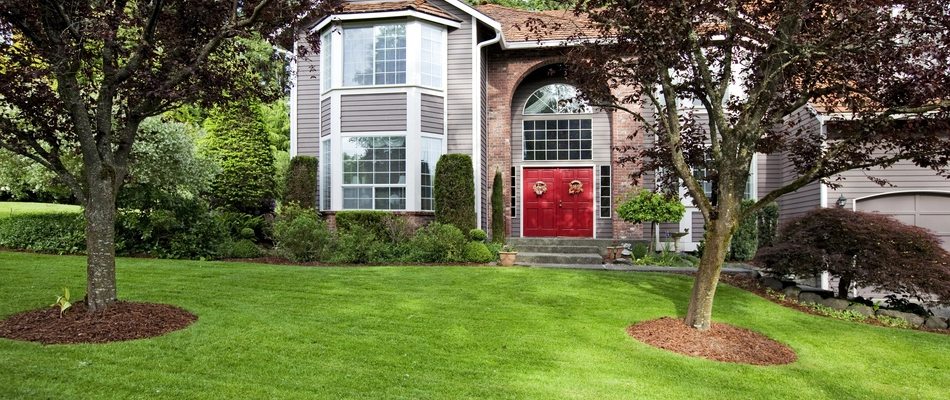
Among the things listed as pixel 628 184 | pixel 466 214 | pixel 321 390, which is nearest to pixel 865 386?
pixel 321 390

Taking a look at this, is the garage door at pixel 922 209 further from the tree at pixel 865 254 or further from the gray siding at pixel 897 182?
the tree at pixel 865 254

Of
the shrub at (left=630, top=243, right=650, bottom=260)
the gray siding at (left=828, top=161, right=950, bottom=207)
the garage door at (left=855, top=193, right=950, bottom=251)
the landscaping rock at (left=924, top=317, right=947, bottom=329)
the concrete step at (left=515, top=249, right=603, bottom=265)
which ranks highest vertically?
the gray siding at (left=828, top=161, right=950, bottom=207)

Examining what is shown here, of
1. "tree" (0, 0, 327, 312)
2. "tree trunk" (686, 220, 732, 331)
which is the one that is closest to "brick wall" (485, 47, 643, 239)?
"tree trunk" (686, 220, 732, 331)

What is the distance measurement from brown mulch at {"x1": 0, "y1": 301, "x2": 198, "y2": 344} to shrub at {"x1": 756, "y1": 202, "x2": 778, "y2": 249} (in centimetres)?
1190

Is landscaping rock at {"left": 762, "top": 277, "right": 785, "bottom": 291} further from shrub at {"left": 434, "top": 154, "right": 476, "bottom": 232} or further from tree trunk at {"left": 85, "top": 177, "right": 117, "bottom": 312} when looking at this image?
tree trunk at {"left": 85, "top": 177, "right": 117, "bottom": 312}

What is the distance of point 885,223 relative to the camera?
8484 millimetres

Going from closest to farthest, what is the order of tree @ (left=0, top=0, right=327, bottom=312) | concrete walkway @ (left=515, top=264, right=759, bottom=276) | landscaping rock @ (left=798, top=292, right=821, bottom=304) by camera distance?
tree @ (left=0, top=0, right=327, bottom=312) → landscaping rock @ (left=798, top=292, right=821, bottom=304) → concrete walkway @ (left=515, top=264, right=759, bottom=276)

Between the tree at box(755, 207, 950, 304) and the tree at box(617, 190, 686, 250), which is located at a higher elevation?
the tree at box(617, 190, 686, 250)

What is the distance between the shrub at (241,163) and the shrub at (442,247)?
7483 mm

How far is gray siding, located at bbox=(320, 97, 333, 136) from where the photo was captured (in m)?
13.0

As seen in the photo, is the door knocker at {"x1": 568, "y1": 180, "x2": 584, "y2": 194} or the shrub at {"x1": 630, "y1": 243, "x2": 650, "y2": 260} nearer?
the shrub at {"x1": 630, "y1": 243, "x2": 650, "y2": 260}

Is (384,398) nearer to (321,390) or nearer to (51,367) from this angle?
(321,390)

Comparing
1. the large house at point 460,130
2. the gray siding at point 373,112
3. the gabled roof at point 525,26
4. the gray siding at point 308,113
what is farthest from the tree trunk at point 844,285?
the gray siding at point 308,113

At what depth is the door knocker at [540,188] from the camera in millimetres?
14422
